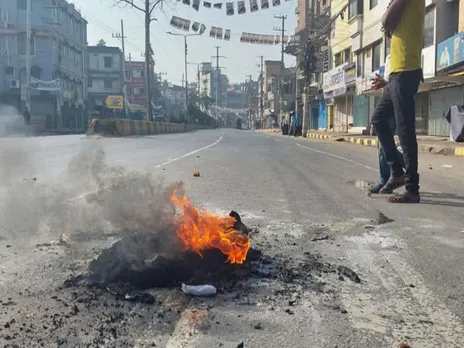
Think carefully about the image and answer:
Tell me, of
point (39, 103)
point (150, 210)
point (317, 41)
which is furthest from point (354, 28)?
point (150, 210)

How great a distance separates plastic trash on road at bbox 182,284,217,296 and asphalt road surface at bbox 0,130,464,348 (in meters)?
0.05

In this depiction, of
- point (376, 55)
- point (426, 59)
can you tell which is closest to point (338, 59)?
point (376, 55)

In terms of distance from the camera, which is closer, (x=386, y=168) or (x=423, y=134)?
(x=386, y=168)

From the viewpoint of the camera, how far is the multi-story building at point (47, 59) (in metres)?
42.8

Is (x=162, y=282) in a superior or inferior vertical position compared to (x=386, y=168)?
inferior

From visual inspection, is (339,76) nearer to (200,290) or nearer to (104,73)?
(200,290)

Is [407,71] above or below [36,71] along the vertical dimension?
below

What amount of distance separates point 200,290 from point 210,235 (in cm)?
55

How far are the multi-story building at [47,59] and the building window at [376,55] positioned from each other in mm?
24752

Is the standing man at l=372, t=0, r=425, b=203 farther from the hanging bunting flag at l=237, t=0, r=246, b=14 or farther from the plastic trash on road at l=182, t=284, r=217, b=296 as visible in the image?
the hanging bunting flag at l=237, t=0, r=246, b=14

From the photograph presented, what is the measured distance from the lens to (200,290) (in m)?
2.65

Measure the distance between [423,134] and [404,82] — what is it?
20.6m

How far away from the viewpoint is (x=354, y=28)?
34.6 m

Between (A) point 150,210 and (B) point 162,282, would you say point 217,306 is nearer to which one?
(B) point 162,282
